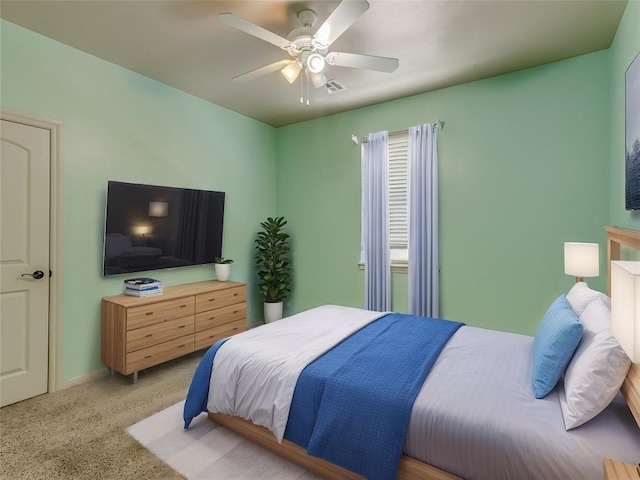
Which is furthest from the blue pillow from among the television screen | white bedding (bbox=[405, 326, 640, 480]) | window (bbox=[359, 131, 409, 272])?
window (bbox=[359, 131, 409, 272])

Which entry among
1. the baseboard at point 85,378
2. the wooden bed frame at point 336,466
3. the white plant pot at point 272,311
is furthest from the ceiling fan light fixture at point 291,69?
the baseboard at point 85,378

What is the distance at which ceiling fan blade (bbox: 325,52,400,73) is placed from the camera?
7.43ft

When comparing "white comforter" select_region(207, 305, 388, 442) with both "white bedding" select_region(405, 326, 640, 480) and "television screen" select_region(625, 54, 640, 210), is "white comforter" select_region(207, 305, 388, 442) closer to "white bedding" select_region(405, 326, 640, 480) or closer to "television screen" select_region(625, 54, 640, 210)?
"white bedding" select_region(405, 326, 640, 480)

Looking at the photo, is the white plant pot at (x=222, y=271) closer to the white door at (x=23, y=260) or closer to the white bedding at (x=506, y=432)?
the white door at (x=23, y=260)

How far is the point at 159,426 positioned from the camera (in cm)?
226

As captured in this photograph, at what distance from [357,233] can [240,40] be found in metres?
2.49

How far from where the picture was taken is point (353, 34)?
2.58 meters

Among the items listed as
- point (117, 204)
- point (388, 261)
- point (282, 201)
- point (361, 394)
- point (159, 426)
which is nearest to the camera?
point (361, 394)

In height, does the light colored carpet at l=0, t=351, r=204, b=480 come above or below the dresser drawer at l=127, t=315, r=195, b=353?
below

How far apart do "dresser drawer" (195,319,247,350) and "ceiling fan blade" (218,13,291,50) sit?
9.10 ft

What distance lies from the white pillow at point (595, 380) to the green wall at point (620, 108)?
3.85 ft

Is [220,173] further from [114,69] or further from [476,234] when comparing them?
[476,234]

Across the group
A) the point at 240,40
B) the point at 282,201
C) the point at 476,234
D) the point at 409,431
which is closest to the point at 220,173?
the point at 282,201

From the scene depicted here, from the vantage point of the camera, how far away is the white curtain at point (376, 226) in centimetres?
395
